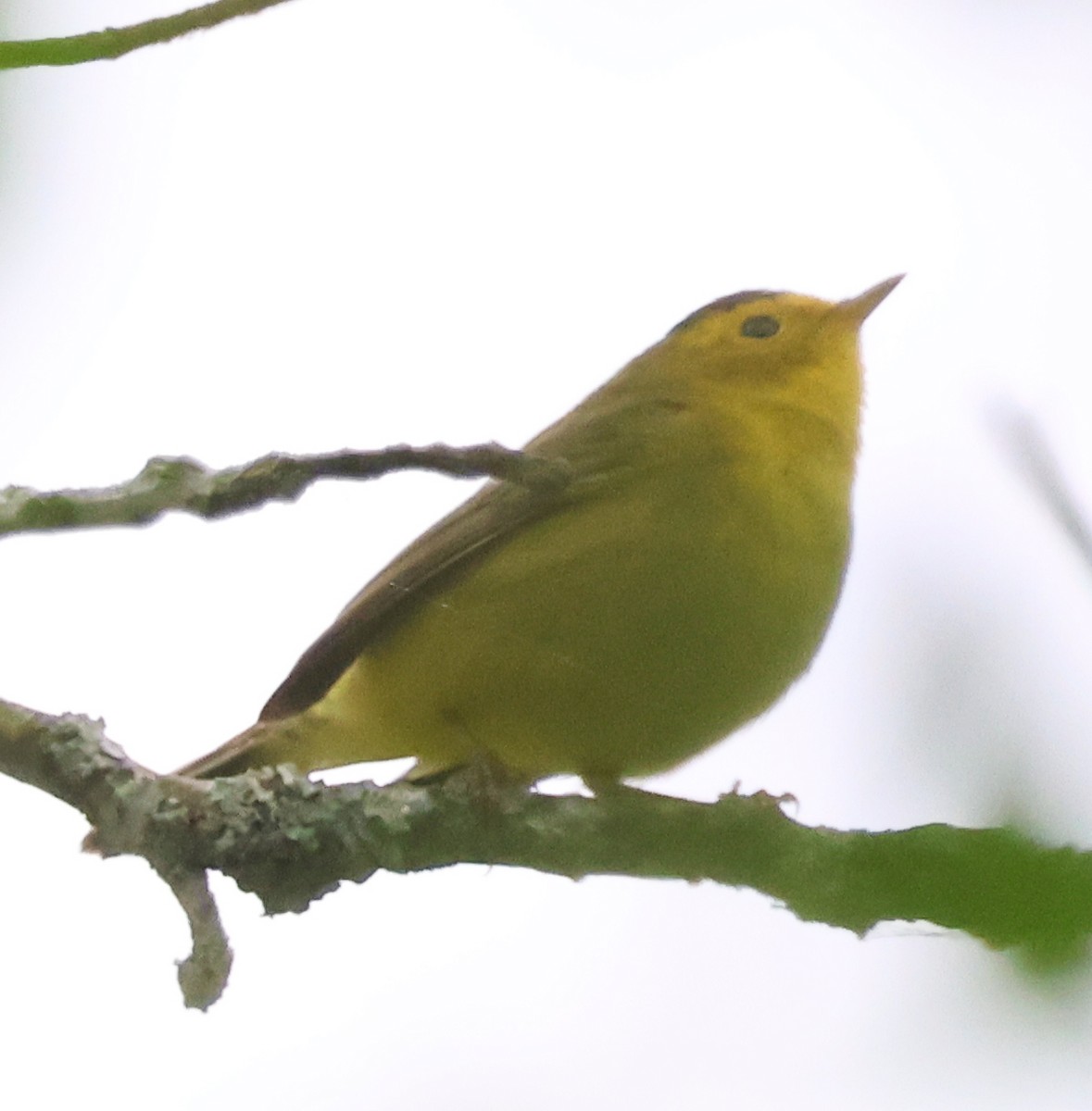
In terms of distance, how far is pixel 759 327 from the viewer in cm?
496

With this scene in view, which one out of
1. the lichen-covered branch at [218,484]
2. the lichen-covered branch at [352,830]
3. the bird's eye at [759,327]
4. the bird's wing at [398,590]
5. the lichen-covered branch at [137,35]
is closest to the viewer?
the lichen-covered branch at [137,35]

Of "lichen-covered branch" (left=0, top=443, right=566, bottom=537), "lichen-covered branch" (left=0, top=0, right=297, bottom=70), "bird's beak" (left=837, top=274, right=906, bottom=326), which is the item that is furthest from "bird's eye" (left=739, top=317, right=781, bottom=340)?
"lichen-covered branch" (left=0, top=0, right=297, bottom=70)

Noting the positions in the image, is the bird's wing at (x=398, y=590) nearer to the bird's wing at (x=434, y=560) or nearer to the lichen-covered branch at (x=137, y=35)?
the bird's wing at (x=434, y=560)

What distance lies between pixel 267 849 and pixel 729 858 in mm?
903

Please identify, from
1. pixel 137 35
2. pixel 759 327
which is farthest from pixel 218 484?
pixel 759 327

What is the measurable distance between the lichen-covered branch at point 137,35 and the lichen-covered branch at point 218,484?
2.36 feet

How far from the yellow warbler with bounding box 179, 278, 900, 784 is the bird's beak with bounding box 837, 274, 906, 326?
78 centimetres

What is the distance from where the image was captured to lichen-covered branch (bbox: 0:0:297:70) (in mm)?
1540

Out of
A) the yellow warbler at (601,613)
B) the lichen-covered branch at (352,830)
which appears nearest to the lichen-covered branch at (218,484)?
the lichen-covered branch at (352,830)

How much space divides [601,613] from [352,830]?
0.93m

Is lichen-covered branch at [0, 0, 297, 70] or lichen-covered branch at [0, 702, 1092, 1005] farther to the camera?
lichen-covered branch at [0, 702, 1092, 1005]

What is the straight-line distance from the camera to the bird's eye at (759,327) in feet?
16.1

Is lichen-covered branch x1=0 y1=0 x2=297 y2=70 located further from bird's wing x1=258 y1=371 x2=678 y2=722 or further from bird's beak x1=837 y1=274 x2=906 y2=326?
bird's beak x1=837 y1=274 x2=906 y2=326

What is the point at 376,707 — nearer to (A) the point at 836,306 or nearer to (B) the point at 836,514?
(B) the point at 836,514
